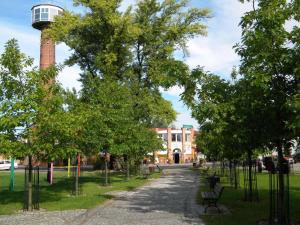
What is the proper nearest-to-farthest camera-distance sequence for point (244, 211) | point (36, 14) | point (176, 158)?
point (244, 211), point (36, 14), point (176, 158)

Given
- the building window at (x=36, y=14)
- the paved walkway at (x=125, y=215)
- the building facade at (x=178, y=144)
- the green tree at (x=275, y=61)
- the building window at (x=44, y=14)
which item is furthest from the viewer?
the building facade at (x=178, y=144)

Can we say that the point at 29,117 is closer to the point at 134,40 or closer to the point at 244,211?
the point at 244,211

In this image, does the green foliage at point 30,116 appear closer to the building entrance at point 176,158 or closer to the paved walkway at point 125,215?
the paved walkway at point 125,215

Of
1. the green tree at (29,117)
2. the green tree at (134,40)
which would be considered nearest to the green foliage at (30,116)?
the green tree at (29,117)

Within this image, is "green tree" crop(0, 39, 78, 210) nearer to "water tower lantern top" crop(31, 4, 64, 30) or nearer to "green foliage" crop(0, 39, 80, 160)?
"green foliage" crop(0, 39, 80, 160)

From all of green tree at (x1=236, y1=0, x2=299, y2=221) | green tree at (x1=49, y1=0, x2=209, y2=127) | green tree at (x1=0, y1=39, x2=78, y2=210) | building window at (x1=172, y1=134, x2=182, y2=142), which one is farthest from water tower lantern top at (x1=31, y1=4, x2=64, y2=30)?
green tree at (x1=236, y1=0, x2=299, y2=221)

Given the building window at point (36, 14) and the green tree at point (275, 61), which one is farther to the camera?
the building window at point (36, 14)

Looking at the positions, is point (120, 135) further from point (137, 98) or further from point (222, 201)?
point (137, 98)

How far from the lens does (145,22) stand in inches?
1651

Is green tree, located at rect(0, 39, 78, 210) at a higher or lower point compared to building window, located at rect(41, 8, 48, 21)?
lower

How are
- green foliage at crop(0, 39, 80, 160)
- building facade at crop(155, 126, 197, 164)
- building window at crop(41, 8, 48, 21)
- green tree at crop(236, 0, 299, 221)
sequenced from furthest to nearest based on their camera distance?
1. building facade at crop(155, 126, 197, 164)
2. building window at crop(41, 8, 48, 21)
3. green foliage at crop(0, 39, 80, 160)
4. green tree at crop(236, 0, 299, 221)

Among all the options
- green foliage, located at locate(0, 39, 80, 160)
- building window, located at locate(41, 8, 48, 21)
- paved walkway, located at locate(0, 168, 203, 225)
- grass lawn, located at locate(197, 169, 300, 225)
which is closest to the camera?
grass lawn, located at locate(197, 169, 300, 225)

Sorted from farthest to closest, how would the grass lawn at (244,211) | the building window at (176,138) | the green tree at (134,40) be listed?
the building window at (176,138), the green tree at (134,40), the grass lawn at (244,211)

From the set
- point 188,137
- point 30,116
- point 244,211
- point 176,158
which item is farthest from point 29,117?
point 188,137
